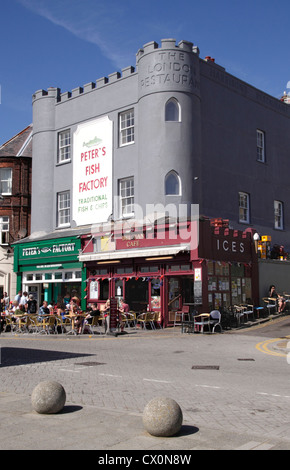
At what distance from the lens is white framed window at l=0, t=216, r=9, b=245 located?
34.6 meters

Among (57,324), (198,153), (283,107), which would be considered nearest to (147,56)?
(198,153)

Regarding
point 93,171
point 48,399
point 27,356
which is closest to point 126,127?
point 93,171

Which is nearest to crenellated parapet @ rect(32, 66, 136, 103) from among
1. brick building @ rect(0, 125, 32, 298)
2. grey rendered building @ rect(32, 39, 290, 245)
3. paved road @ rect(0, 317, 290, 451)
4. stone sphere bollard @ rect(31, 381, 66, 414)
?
grey rendered building @ rect(32, 39, 290, 245)

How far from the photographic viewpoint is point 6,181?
1403 inches

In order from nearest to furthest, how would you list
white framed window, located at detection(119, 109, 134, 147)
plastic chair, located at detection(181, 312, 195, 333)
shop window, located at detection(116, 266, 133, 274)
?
1. plastic chair, located at detection(181, 312, 195, 333)
2. shop window, located at detection(116, 266, 133, 274)
3. white framed window, located at detection(119, 109, 134, 147)

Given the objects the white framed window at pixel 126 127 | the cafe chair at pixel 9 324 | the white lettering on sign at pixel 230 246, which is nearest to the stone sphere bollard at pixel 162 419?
the cafe chair at pixel 9 324

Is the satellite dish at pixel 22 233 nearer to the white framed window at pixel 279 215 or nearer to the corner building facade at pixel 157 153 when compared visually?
the corner building facade at pixel 157 153

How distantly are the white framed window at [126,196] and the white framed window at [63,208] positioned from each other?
4.56 meters

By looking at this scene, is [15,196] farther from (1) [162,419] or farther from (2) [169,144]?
(1) [162,419]

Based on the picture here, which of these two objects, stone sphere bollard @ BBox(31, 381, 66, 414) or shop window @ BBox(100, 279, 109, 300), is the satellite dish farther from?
stone sphere bollard @ BBox(31, 381, 66, 414)

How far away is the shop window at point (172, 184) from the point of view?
2616 centimetres

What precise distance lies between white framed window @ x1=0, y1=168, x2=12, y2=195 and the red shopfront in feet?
34.4
